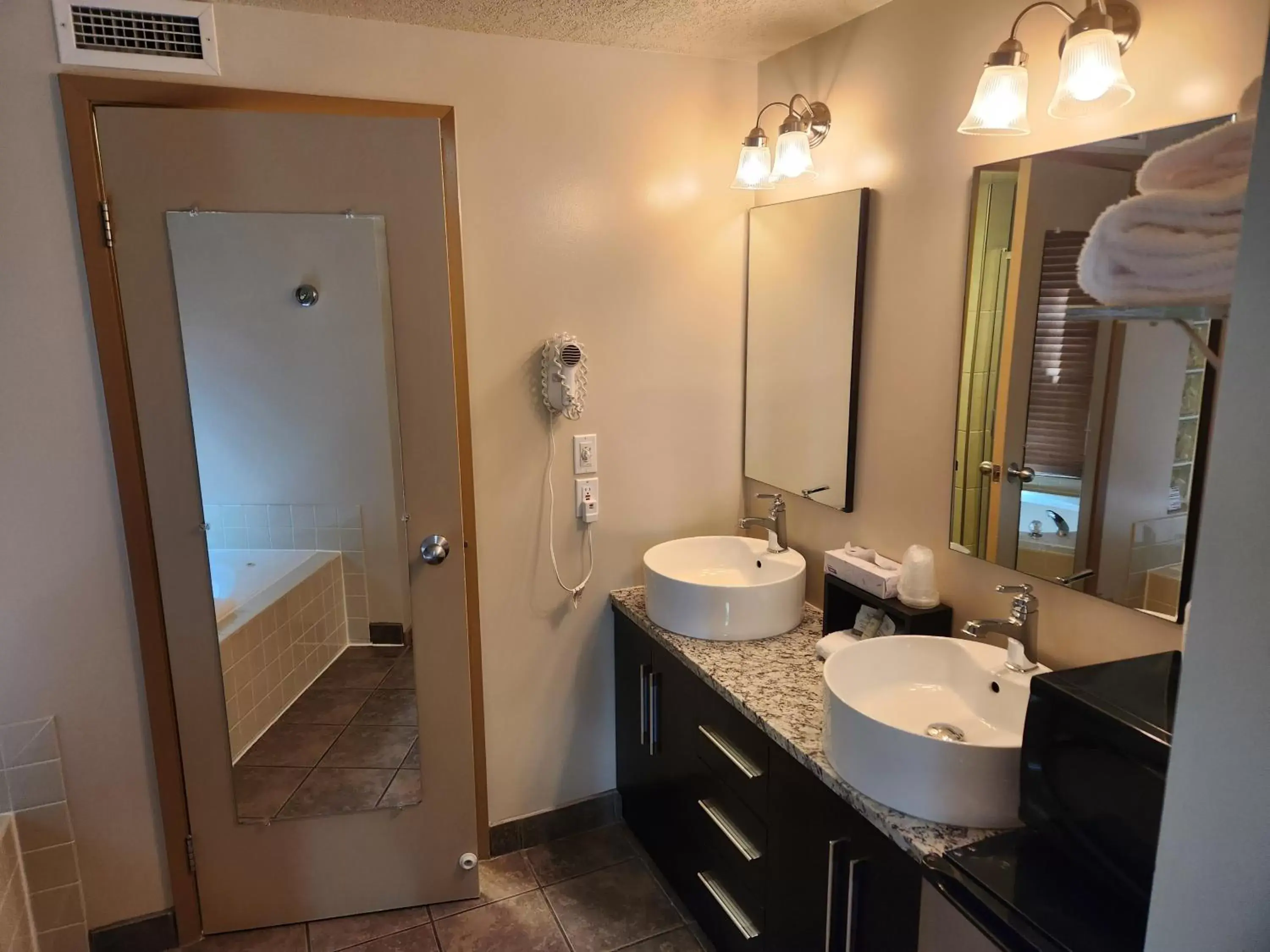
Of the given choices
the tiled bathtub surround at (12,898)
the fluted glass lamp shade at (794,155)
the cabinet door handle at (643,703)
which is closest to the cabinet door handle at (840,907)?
the cabinet door handle at (643,703)

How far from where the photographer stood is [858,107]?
1976 millimetres

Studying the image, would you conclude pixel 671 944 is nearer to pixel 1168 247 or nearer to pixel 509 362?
pixel 509 362

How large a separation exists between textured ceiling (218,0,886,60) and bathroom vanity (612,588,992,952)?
5.04ft

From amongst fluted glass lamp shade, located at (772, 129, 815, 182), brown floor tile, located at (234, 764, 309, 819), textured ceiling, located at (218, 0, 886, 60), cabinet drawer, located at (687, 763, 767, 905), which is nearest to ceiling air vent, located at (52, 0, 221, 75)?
textured ceiling, located at (218, 0, 886, 60)

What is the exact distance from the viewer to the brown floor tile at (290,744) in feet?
6.77

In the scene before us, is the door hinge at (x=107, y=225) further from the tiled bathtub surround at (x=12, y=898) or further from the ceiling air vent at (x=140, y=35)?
the tiled bathtub surround at (x=12, y=898)

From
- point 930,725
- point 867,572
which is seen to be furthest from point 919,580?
point 930,725

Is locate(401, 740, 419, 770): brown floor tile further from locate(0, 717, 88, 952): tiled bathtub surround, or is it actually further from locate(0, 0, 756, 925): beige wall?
locate(0, 717, 88, 952): tiled bathtub surround

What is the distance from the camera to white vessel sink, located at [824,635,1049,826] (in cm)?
127

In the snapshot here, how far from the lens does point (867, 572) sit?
191cm

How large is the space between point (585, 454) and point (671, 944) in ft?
4.32

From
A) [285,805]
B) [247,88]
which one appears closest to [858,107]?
[247,88]

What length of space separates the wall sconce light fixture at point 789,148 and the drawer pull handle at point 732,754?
1396 millimetres

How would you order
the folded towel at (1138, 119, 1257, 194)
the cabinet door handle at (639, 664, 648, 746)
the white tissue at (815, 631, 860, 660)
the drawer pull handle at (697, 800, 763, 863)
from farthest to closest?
the cabinet door handle at (639, 664, 648, 746) → the white tissue at (815, 631, 860, 660) → the drawer pull handle at (697, 800, 763, 863) → the folded towel at (1138, 119, 1257, 194)
